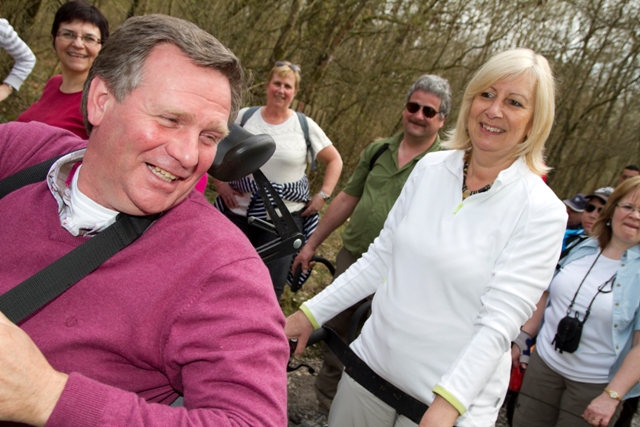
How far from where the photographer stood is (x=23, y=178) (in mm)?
1591

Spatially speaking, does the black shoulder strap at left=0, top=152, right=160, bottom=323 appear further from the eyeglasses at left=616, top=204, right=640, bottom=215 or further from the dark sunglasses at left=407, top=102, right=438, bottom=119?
the eyeglasses at left=616, top=204, right=640, bottom=215

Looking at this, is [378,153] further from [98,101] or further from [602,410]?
[98,101]

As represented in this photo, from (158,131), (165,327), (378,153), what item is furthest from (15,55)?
(165,327)

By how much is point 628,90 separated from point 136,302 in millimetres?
19336

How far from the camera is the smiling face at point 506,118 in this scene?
5.90ft

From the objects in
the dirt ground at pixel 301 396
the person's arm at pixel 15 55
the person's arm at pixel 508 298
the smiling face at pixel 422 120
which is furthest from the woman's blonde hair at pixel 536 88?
the person's arm at pixel 15 55

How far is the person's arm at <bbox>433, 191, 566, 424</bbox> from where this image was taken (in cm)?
146

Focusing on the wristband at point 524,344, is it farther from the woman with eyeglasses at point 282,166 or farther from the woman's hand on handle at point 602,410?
the woman with eyeglasses at point 282,166

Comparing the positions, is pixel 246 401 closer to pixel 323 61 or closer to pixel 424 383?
pixel 424 383

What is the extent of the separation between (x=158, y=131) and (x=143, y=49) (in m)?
0.25

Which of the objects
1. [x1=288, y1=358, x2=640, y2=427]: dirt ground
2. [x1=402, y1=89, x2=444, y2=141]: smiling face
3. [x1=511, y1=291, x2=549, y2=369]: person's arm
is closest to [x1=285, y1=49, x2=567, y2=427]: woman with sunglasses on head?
[x1=402, y1=89, x2=444, y2=141]: smiling face

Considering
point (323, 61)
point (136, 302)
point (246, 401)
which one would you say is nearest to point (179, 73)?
point (136, 302)

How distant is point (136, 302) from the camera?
1.21 meters

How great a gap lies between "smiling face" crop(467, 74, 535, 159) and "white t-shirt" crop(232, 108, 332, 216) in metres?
2.08
